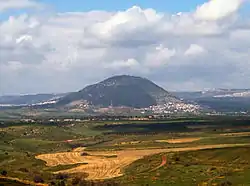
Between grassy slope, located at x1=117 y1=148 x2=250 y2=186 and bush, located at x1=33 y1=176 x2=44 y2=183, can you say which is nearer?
bush, located at x1=33 y1=176 x2=44 y2=183

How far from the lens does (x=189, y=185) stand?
5822 inches

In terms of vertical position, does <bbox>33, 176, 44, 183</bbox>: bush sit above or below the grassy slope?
above

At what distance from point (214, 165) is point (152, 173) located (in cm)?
2729

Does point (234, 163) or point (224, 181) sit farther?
point (234, 163)

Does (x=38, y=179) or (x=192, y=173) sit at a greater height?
(x=38, y=179)

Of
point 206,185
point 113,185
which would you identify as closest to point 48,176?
point 113,185

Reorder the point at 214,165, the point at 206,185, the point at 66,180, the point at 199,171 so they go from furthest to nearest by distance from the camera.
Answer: the point at 214,165, the point at 199,171, the point at 66,180, the point at 206,185

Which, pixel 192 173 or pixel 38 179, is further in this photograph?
pixel 192 173

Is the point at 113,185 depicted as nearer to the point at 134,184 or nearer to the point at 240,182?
the point at 134,184

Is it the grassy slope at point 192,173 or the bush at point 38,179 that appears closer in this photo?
the bush at point 38,179

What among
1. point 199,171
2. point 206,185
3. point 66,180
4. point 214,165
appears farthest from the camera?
point 214,165

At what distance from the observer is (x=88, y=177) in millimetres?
177875

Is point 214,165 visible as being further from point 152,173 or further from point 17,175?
point 17,175

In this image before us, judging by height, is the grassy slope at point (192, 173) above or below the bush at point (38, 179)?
below
